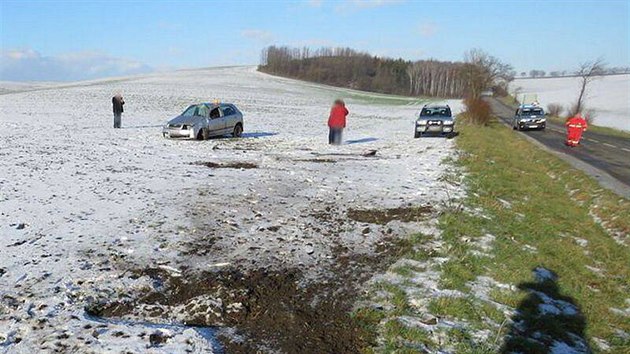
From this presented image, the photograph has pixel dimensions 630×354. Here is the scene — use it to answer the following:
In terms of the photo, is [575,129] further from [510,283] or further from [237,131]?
[510,283]

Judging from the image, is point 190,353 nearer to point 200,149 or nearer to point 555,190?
point 555,190

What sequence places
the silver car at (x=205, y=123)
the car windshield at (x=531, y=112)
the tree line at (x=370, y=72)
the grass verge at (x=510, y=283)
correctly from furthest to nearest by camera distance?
1. the tree line at (x=370, y=72)
2. the car windshield at (x=531, y=112)
3. the silver car at (x=205, y=123)
4. the grass verge at (x=510, y=283)

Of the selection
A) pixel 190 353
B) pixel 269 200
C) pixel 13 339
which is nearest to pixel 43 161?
pixel 269 200

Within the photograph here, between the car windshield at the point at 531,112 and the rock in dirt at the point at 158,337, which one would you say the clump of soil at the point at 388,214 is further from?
the car windshield at the point at 531,112

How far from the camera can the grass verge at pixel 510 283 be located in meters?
4.12

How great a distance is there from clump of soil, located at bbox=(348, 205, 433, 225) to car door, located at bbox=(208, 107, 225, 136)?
11.6 meters

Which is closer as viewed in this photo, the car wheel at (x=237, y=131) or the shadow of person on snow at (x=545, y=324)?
the shadow of person on snow at (x=545, y=324)

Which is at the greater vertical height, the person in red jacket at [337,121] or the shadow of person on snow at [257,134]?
the person in red jacket at [337,121]

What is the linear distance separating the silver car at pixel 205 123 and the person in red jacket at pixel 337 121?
4.61 metres

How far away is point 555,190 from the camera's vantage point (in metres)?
10.9

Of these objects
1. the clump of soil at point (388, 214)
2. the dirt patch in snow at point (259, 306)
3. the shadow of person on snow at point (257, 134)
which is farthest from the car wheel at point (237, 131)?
the dirt patch in snow at point (259, 306)

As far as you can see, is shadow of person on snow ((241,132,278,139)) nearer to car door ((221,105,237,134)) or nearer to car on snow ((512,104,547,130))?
car door ((221,105,237,134))

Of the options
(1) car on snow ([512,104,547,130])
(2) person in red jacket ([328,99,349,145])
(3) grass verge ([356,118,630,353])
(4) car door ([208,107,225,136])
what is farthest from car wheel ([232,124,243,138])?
(1) car on snow ([512,104,547,130])

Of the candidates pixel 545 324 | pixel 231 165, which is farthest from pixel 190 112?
pixel 545 324
